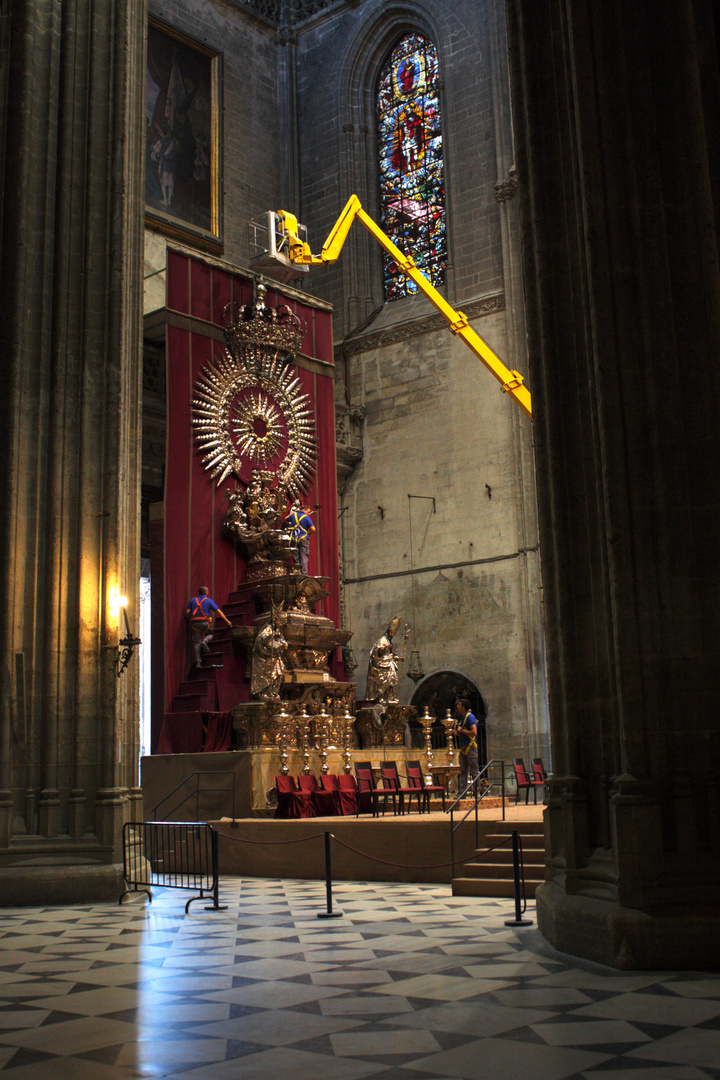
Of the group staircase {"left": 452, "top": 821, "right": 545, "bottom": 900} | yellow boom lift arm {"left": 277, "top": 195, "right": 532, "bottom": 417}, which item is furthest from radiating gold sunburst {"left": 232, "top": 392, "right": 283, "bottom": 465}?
staircase {"left": 452, "top": 821, "right": 545, "bottom": 900}

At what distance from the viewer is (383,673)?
17094 millimetres

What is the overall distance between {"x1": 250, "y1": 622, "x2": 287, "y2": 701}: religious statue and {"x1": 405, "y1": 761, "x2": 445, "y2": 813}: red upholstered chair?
2223 millimetres

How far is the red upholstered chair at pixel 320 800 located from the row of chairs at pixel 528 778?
268 cm

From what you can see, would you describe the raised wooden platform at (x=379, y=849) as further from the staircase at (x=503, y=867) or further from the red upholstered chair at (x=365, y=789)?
the red upholstered chair at (x=365, y=789)

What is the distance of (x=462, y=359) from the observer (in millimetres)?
21906

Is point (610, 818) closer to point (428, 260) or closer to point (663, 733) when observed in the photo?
point (663, 733)

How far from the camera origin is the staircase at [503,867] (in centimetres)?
908

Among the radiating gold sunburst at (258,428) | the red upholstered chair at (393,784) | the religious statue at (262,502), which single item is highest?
the radiating gold sunburst at (258,428)

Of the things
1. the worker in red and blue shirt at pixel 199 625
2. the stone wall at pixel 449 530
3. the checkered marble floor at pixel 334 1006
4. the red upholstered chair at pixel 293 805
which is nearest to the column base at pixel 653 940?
the checkered marble floor at pixel 334 1006

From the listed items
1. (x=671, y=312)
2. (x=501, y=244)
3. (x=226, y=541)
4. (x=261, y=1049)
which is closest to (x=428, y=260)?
(x=501, y=244)

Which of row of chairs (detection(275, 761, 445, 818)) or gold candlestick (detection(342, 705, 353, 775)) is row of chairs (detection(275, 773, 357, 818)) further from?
gold candlestick (detection(342, 705, 353, 775))

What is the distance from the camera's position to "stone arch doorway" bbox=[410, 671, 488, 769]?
20.2 metres

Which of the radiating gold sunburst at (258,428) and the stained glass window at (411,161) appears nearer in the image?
the radiating gold sunburst at (258,428)

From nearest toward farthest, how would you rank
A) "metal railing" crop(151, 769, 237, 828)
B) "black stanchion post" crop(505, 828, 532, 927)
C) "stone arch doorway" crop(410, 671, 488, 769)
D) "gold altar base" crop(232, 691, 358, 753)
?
1. "black stanchion post" crop(505, 828, 532, 927)
2. "metal railing" crop(151, 769, 237, 828)
3. "gold altar base" crop(232, 691, 358, 753)
4. "stone arch doorway" crop(410, 671, 488, 769)
